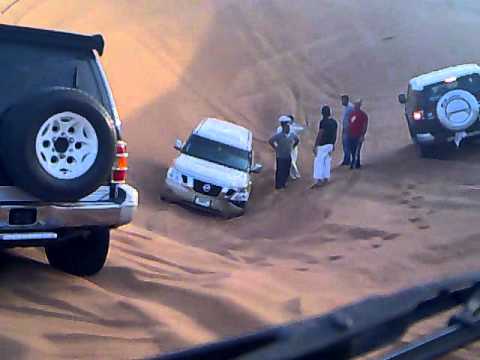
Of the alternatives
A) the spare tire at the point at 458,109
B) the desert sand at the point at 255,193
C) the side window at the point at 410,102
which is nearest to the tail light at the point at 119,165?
the desert sand at the point at 255,193

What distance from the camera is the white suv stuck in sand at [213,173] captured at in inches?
592

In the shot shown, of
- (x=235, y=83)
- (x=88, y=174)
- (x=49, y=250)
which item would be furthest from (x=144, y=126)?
(x=88, y=174)

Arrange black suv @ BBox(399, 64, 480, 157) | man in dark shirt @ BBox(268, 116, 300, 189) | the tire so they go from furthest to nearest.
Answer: man in dark shirt @ BBox(268, 116, 300, 189) < black suv @ BBox(399, 64, 480, 157) < the tire

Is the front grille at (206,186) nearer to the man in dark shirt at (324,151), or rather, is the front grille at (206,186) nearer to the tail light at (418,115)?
the man in dark shirt at (324,151)

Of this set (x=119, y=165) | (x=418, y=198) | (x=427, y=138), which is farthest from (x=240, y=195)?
(x=119, y=165)

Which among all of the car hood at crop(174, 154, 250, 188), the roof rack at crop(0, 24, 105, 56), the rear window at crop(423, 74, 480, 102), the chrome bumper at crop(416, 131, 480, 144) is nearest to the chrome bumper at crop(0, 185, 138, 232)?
the roof rack at crop(0, 24, 105, 56)

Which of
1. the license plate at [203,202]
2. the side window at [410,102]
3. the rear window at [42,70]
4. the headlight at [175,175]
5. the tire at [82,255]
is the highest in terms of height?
the rear window at [42,70]

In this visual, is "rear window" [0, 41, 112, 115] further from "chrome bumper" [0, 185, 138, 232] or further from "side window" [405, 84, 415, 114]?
"side window" [405, 84, 415, 114]

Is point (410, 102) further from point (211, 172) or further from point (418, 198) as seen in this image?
point (211, 172)

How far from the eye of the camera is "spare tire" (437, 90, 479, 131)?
16.7m

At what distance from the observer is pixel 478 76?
17.4 meters

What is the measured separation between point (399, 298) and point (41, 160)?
11.6 ft

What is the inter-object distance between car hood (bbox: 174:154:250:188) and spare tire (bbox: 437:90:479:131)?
374cm

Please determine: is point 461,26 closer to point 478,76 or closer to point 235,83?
point 235,83
